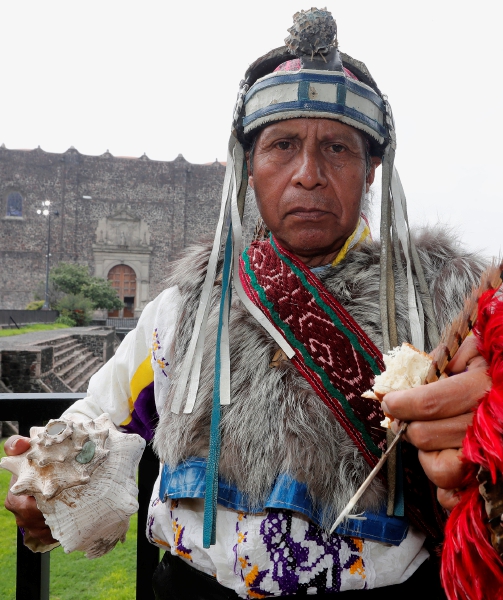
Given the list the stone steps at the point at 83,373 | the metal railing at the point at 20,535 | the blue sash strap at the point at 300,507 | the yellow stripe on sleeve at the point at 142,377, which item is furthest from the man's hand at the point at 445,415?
the stone steps at the point at 83,373

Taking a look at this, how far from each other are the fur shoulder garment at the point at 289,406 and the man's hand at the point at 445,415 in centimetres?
35

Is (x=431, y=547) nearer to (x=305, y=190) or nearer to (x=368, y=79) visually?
→ (x=305, y=190)

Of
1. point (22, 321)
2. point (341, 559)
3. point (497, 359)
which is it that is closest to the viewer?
point (497, 359)

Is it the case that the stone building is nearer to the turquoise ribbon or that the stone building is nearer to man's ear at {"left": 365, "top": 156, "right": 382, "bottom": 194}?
man's ear at {"left": 365, "top": 156, "right": 382, "bottom": 194}

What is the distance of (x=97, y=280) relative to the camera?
98.4 feet

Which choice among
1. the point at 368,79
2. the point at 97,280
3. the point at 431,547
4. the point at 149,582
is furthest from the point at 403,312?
the point at 97,280

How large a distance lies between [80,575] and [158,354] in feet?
10.3

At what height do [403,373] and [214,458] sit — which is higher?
[403,373]

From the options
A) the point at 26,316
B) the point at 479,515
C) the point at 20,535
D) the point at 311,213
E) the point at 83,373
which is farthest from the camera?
the point at 26,316

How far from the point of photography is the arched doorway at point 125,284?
33594 millimetres

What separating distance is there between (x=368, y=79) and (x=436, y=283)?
0.60m

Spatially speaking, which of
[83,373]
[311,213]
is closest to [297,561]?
[311,213]

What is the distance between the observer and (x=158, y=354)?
1.45 metres

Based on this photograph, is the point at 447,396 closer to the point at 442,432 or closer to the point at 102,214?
the point at 442,432
